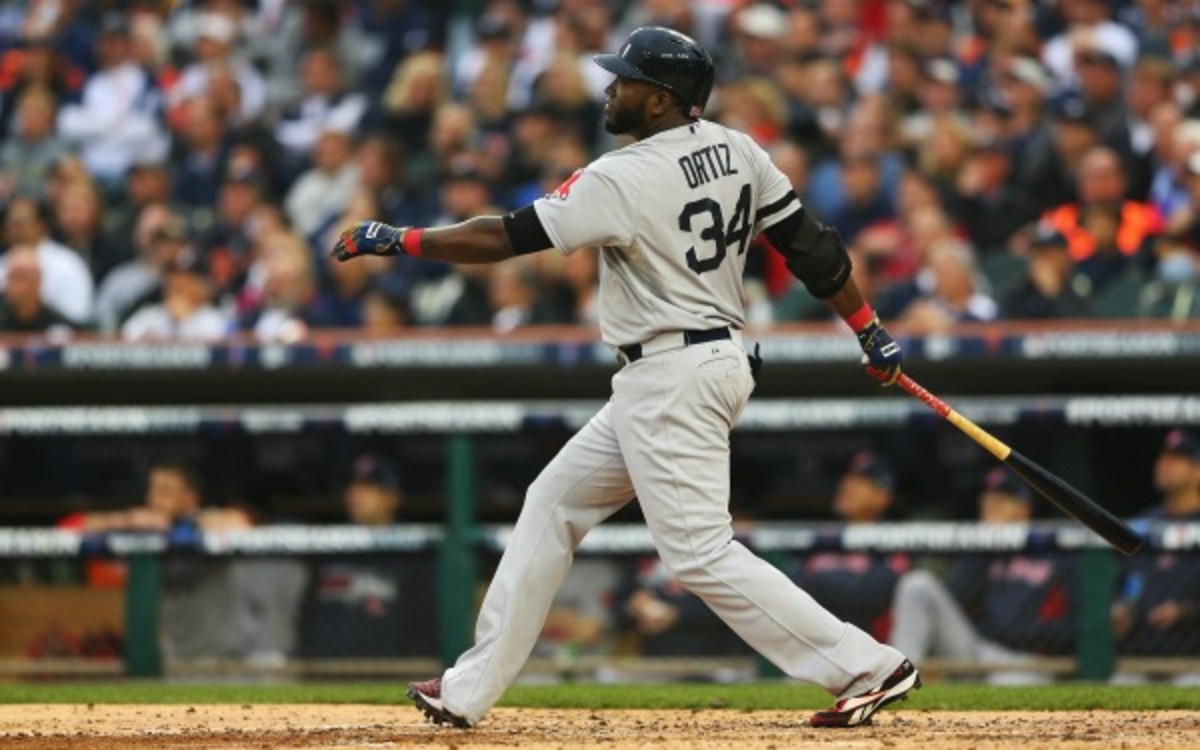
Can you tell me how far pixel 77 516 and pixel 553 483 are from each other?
4.29m

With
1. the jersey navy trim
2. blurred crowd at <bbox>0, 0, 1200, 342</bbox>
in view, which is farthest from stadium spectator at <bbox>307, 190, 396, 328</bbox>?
the jersey navy trim

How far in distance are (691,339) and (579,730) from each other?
3.74ft

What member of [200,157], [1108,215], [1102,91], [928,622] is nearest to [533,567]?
[928,622]

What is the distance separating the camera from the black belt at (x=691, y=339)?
5.91 metres

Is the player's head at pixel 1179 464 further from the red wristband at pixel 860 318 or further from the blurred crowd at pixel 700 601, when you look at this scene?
the red wristband at pixel 860 318

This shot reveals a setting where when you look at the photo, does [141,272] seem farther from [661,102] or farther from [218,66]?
[661,102]

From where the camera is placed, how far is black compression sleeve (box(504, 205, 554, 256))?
5789 millimetres

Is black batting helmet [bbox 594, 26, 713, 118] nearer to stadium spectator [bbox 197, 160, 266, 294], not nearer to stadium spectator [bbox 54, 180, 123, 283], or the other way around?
stadium spectator [bbox 197, 160, 266, 294]

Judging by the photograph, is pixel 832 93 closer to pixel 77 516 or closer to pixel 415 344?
pixel 415 344

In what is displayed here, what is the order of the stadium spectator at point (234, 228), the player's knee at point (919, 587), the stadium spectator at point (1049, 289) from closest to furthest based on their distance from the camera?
the player's knee at point (919, 587) → the stadium spectator at point (1049, 289) → the stadium spectator at point (234, 228)

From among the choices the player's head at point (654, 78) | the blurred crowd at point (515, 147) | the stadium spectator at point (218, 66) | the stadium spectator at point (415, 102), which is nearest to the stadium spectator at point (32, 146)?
the blurred crowd at point (515, 147)

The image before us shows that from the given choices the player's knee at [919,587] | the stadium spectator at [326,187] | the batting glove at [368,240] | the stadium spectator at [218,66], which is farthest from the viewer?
the stadium spectator at [218,66]

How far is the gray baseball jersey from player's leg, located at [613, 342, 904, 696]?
0.12m

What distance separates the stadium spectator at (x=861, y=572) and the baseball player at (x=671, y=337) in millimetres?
2734
